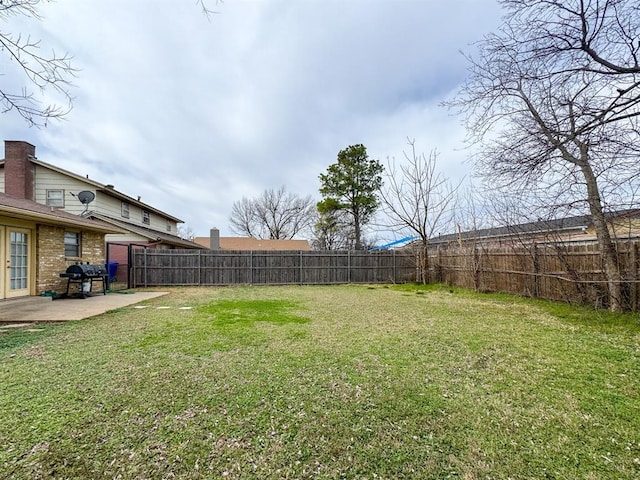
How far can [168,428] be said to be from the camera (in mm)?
2043

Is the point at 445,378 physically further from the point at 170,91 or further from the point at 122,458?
the point at 170,91

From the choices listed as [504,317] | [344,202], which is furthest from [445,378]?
[344,202]

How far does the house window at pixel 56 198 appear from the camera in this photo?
39.3 ft

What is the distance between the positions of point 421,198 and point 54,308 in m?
12.5

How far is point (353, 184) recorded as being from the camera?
773 inches

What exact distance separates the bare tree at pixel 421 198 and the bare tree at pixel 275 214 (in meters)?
17.4

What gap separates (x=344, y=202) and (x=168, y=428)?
18677 millimetres

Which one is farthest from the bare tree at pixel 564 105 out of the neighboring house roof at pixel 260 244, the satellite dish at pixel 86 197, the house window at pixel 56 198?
the neighboring house roof at pixel 260 244

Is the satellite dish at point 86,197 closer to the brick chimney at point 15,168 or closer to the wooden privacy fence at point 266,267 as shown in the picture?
the wooden privacy fence at point 266,267

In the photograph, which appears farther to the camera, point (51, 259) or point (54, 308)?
point (51, 259)

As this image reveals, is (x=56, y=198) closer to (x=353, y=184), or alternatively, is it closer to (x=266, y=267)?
(x=266, y=267)

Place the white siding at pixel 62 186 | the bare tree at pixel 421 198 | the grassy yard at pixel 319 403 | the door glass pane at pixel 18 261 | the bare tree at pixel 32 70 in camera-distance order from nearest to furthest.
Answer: the grassy yard at pixel 319 403 → the bare tree at pixel 32 70 → the door glass pane at pixel 18 261 → the white siding at pixel 62 186 → the bare tree at pixel 421 198

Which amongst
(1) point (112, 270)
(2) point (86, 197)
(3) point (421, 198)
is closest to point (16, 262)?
(2) point (86, 197)

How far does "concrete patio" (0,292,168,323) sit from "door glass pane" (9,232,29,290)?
1.42ft
